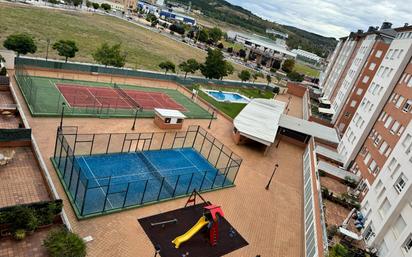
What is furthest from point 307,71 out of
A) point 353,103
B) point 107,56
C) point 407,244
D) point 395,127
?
point 407,244

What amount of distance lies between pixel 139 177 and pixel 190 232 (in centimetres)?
715

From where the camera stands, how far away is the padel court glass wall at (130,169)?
20922 mm

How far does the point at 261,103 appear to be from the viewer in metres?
48.9

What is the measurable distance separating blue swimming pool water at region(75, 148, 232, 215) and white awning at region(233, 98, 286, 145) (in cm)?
745

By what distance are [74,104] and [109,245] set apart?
791 inches

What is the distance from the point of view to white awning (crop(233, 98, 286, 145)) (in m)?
35.4

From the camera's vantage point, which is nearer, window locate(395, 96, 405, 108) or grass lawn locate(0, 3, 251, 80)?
window locate(395, 96, 405, 108)

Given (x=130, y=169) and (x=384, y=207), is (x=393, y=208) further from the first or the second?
(x=130, y=169)

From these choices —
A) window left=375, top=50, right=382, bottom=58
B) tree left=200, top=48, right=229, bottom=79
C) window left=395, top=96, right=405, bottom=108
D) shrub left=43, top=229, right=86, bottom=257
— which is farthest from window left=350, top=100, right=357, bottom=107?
shrub left=43, top=229, right=86, bottom=257

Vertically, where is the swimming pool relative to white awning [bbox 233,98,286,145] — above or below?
below

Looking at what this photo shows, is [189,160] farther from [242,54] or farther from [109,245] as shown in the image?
[242,54]

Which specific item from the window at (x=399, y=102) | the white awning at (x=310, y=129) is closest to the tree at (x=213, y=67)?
the white awning at (x=310, y=129)

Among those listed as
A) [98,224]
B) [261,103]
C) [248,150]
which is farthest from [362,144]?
[98,224]

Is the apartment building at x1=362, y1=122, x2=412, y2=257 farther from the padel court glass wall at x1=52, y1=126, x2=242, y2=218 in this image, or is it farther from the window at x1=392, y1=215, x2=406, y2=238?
the padel court glass wall at x1=52, y1=126, x2=242, y2=218
